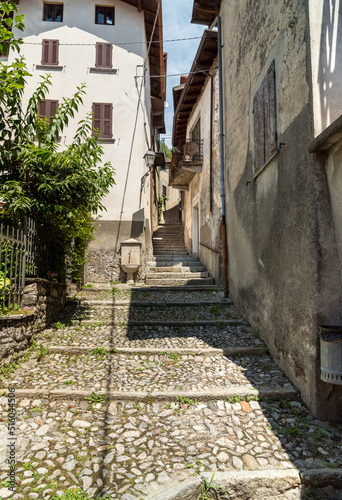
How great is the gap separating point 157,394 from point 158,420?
0.33 metres

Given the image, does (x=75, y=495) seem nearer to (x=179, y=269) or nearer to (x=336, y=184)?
(x=336, y=184)

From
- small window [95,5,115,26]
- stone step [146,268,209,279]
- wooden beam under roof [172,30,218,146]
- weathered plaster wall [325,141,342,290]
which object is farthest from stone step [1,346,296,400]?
small window [95,5,115,26]

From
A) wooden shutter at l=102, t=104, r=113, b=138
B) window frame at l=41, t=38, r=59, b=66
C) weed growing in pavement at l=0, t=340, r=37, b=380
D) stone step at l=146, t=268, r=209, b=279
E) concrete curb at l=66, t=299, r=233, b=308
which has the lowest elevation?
weed growing in pavement at l=0, t=340, r=37, b=380

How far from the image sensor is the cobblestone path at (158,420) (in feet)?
8.18

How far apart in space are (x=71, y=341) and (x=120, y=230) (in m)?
5.60

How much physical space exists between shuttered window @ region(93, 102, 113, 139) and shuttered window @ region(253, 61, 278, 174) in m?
6.44

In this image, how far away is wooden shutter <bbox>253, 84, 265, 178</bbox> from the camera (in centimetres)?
469

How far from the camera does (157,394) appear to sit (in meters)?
3.51

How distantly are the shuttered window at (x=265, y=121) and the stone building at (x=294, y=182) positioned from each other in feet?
0.05

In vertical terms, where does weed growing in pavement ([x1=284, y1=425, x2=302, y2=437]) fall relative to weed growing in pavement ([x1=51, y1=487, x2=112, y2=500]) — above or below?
above

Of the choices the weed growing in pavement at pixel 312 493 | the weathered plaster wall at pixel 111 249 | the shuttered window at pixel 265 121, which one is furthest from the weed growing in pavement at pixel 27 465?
the weathered plaster wall at pixel 111 249

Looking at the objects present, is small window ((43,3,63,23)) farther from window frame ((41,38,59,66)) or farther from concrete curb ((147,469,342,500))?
concrete curb ((147,469,342,500))

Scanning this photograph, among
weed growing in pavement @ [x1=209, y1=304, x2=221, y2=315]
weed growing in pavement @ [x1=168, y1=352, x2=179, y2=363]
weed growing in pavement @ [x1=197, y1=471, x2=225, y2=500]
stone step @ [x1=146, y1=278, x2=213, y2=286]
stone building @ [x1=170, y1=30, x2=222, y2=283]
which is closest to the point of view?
weed growing in pavement @ [x1=197, y1=471, x2=225, y2=500]

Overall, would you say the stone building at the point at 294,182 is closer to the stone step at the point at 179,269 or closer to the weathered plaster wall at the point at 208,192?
the weathered plaster wall at the point at 208,192
